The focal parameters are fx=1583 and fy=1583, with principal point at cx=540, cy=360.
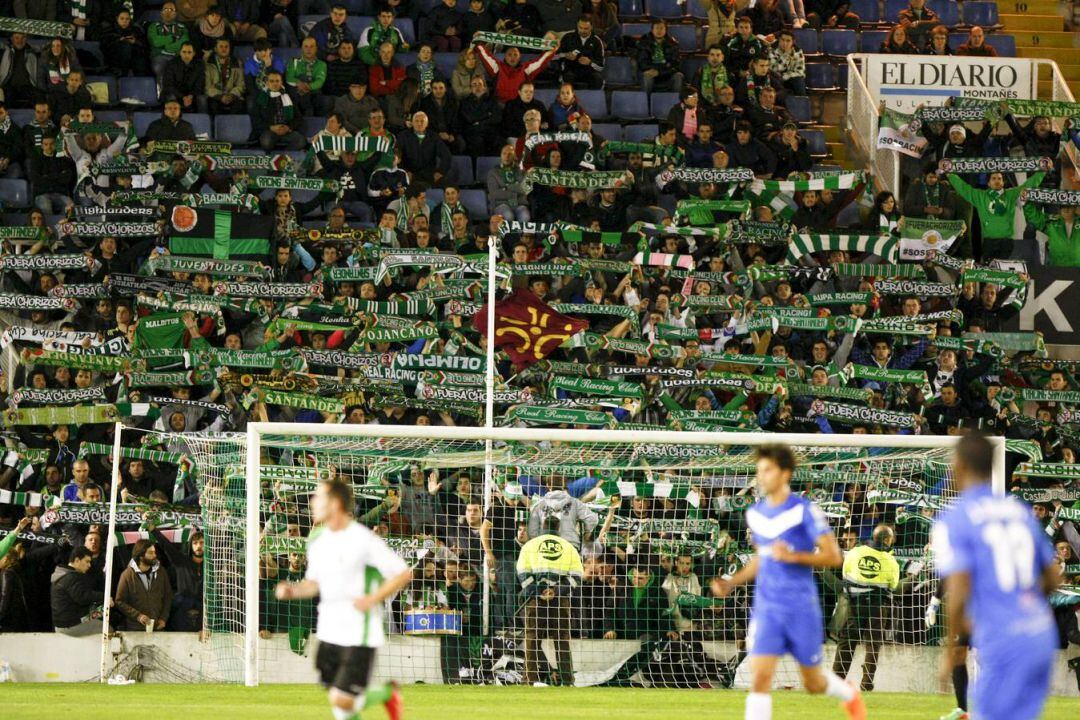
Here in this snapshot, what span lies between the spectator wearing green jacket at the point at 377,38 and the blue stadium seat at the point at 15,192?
469 centimetres

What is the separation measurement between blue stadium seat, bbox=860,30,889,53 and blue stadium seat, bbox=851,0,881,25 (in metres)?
0.75

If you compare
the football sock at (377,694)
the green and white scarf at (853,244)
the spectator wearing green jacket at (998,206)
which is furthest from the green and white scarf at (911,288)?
the football sock at (377,694)

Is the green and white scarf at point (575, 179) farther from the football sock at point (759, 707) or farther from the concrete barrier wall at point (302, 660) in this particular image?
the football sock at point (759, 707)

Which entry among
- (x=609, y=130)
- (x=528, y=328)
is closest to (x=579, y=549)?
(x=528, y=328)

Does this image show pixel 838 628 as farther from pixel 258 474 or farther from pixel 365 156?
pixel 365 156

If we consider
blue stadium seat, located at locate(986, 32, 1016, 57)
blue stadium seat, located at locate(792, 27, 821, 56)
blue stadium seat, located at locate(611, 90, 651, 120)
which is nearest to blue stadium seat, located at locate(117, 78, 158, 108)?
blue stadium seat, located at locate(611, 90, 651, 120)

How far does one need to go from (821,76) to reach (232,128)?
882cm

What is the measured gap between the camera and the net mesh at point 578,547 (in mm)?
14523

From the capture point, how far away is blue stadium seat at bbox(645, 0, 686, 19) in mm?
24062

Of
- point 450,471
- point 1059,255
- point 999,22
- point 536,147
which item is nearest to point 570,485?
point 450,471

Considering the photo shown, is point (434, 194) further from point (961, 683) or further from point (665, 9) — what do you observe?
point (961, 683)

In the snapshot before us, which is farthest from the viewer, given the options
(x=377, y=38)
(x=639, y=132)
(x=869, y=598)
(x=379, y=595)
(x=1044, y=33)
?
(x=1044, y=33)

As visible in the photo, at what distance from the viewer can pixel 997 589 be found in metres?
6.66

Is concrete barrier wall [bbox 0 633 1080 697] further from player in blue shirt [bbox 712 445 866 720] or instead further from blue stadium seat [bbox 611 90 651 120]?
blue stadium seat [bbox 611 90 651 120]
